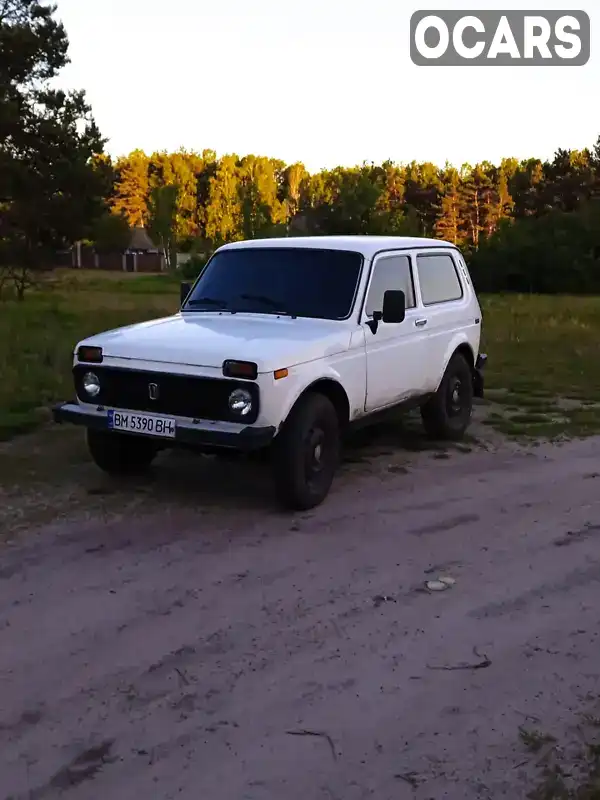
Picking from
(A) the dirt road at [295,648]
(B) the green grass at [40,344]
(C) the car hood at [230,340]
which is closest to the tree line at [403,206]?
(B) the green grass at [40,344]

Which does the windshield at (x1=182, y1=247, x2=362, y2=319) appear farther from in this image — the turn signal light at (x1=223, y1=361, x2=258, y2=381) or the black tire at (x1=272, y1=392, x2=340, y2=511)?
the turn signal light at (x1=223, y1=361, x2=258, y2=381)

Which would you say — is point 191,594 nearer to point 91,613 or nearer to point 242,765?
point 91,613

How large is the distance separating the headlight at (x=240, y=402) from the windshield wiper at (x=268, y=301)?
124cm

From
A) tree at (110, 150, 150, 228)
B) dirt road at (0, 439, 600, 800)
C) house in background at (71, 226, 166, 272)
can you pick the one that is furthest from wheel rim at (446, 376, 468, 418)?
tree at (110, 150, 150, 228)

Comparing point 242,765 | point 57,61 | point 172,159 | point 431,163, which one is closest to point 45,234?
point 57,61

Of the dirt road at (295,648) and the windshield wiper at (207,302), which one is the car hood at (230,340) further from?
the dirt road at (295,648)

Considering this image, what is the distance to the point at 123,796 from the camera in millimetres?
3047

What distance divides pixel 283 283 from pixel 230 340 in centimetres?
119

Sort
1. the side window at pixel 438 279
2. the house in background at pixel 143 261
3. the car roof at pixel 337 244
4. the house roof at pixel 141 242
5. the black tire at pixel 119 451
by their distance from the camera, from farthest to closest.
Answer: the house roof at pixel 141 242
the house in background at pixel 143 261
the side window at pixel 438 279
the car roof at pixel 337 244
the black tire at pixel 119 451

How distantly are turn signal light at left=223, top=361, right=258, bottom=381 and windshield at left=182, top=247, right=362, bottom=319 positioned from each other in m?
1.25

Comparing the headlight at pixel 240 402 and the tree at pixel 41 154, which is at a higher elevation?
the tree at pixel 41 154

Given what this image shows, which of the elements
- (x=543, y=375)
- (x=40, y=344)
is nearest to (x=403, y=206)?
(x=40, y=344)

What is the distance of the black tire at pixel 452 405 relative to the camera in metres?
8.48

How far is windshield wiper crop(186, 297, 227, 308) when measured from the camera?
7.27 metres
